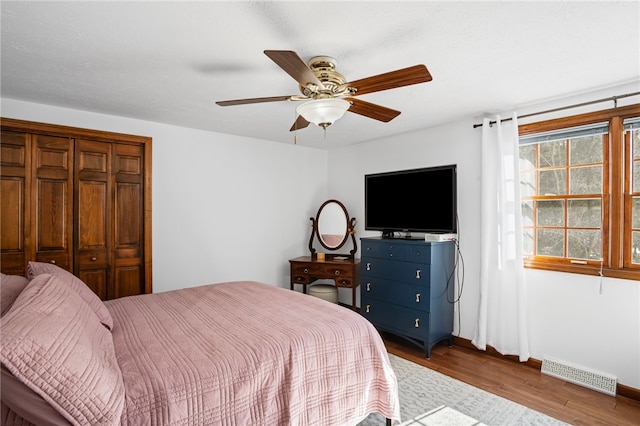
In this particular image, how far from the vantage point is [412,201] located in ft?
12.2

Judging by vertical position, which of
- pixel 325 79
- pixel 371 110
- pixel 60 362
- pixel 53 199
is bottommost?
pixel 60 362

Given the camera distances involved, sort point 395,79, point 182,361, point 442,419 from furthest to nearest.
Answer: point 442,419
point 395,79
point 182,361

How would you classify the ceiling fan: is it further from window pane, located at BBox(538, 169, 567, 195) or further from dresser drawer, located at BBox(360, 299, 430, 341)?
dresser drawer, located at BBox(360, 299, 430, 341)

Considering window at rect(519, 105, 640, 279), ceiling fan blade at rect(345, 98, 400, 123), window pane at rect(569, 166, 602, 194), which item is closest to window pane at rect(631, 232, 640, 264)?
window at rect(519, 105, 640, 279)

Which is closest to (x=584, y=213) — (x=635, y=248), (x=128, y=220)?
(x=635, y=248)

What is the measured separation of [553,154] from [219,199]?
355 cm

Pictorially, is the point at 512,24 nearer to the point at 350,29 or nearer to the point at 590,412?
the point at 350,29

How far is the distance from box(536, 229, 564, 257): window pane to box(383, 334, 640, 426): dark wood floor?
1056mm

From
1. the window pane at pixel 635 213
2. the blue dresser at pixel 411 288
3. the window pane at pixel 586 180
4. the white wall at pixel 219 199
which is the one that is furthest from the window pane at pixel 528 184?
the white wall at pixel 219 199

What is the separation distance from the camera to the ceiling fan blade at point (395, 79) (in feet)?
5.49

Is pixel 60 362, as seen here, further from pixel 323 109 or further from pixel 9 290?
pixel 323 109

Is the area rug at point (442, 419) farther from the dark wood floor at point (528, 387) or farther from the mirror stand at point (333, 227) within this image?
the mirror stand at point (333, 227)

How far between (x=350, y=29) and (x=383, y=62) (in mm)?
470

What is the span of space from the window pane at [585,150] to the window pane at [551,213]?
1.26 feet
